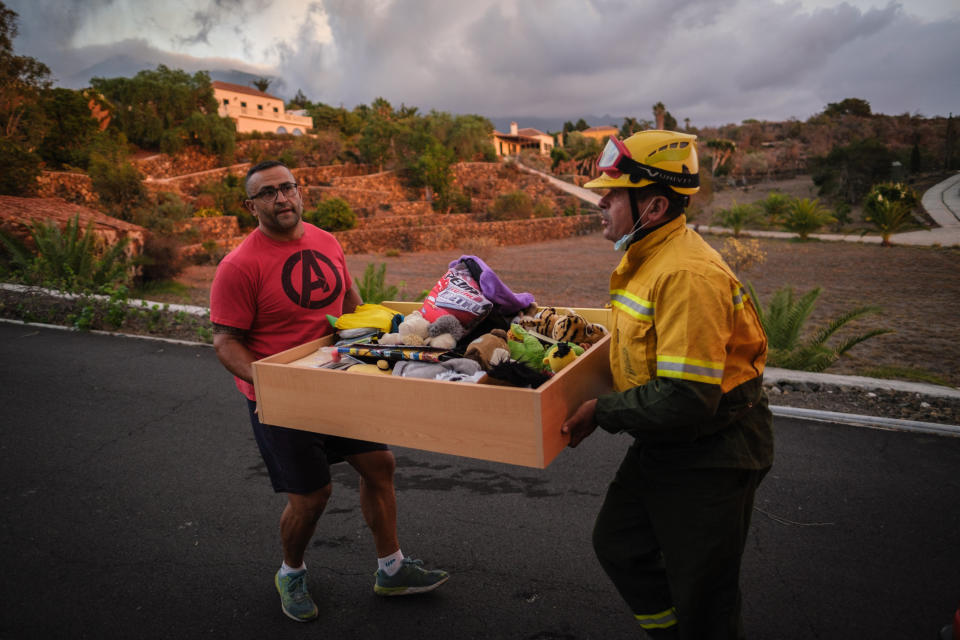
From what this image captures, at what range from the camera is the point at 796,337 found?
732 centimetres

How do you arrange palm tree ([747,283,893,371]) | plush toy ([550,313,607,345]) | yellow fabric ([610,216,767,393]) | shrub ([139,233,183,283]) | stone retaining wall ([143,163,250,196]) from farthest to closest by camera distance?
stone retaining wall ([143,163,250,196]), shrub ([139,233,183,283]), palm tree ([747,283,893,371]), plush toy ([550,313,607,345]), yellow fabric ([610,216,767,393])

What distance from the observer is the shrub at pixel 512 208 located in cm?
3300

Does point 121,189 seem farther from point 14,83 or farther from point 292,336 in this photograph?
point 292,336

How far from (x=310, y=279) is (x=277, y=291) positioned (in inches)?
7.1

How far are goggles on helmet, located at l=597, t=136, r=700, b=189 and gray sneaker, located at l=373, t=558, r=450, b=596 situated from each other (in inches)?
90.0

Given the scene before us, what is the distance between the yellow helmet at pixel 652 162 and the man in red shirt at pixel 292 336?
5.13 feet

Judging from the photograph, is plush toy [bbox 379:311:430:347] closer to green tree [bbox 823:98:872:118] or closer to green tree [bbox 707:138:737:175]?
green tree [bbox 707:138:737:175]

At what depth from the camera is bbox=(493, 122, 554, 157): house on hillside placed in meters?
71.9

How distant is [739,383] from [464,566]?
2.10 meters

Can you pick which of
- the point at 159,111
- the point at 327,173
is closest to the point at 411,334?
the point at 327,173

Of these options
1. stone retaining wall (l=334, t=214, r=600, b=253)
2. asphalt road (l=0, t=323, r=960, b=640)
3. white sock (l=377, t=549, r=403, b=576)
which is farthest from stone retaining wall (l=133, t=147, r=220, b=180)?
white sock (l=377, t=549, r=403, b=576)

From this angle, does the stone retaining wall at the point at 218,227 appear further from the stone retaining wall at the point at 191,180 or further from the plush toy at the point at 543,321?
the plush toy at the point at 543,321

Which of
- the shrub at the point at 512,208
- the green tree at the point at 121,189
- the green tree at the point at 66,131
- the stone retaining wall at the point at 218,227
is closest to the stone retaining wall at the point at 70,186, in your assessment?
the green tree at the point at 66,131

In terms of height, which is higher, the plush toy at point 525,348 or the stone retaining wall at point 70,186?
the stone retaining wall at point 70,186
